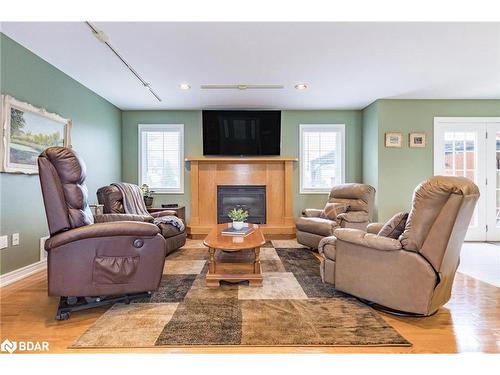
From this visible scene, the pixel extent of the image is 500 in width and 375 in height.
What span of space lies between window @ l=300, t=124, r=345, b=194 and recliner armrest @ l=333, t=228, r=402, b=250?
3354 millimetres

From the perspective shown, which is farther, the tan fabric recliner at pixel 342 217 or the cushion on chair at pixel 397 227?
the tan fabric recliner at pixel 342 217

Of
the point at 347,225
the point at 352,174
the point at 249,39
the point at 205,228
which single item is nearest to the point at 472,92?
the point at 352,174

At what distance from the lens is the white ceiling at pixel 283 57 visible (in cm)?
272

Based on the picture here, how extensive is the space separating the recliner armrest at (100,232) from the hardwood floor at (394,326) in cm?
58

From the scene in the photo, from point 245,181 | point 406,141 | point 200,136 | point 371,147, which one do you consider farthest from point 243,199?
point 406,141

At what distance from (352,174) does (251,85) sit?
286 centimetres

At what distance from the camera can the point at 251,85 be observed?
14.1 ft

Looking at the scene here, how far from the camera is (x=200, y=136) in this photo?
19.0ft

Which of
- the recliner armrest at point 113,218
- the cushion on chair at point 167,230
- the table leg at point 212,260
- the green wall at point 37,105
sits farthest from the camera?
the cushion on chair at point 167,230

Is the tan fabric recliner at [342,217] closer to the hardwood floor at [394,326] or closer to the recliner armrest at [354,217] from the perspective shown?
the recliner armrest at [354,217]

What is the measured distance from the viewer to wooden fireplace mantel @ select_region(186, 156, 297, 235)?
219 inches

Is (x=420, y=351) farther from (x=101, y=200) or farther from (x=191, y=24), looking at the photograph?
(x=101, y=200)

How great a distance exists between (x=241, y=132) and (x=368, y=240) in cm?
378

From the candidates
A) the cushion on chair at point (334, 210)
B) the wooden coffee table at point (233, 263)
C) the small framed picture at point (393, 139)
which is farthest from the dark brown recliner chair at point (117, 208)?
the small framed picture at point (393, 139)
